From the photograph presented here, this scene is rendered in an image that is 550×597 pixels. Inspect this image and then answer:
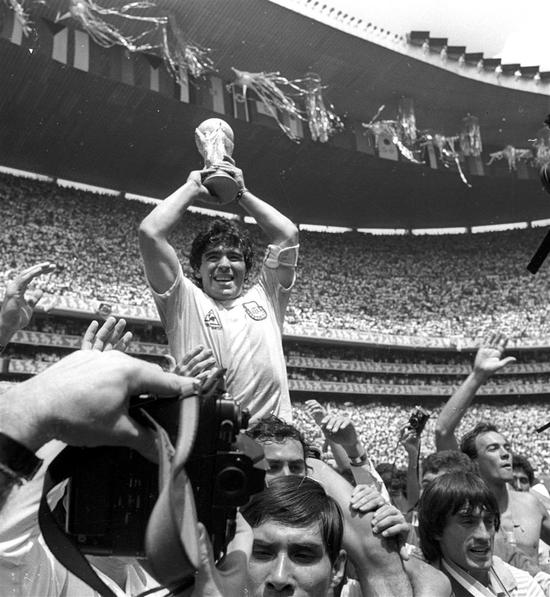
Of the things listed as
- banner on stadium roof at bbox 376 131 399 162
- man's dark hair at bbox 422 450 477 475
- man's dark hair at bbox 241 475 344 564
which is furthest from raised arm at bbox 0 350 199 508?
banner on stadium roof at bbox 376 131 399 162

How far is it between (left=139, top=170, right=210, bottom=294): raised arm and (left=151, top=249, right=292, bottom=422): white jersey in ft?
0.16

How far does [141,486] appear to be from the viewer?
3.50 ft

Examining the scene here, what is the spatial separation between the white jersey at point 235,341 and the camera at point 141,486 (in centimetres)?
203

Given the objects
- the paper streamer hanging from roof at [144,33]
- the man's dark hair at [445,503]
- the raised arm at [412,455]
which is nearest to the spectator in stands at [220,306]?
the man's dark hair at [445,503]

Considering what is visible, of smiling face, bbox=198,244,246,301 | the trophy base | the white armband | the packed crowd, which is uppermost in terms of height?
the trophy base

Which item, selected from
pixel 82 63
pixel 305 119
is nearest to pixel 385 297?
pixel 305 119

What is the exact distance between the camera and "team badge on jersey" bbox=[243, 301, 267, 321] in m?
3.33

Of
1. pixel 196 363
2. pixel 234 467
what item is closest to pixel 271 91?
pixel 196 363

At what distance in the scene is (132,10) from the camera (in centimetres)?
1691

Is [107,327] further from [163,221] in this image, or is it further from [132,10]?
[132,10]

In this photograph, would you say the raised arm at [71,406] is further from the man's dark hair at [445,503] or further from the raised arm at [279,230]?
the raised arm at [279,230]

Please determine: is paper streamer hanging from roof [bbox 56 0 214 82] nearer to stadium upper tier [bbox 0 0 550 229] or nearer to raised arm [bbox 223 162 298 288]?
stadium upper tier [bbox 0 0 550 229]

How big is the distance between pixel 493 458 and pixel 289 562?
8.31 feet

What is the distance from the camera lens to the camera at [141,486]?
41.8 inches
